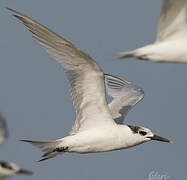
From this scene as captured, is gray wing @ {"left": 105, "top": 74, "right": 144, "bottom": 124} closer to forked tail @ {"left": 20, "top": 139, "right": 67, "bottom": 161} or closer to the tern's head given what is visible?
the tern's head

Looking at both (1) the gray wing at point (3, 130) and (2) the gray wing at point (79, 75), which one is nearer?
(2) the gray wing at point (79, 75)

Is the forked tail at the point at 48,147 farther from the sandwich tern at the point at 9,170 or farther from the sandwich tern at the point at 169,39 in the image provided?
the sandwich tern at the point at 169,39

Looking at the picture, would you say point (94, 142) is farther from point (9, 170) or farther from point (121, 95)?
point (121, 95)

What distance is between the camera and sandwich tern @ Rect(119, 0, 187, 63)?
1095 centimetres

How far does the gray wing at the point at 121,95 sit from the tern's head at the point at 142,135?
1.29 meters

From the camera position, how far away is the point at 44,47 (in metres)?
9.81

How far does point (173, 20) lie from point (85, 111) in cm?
224

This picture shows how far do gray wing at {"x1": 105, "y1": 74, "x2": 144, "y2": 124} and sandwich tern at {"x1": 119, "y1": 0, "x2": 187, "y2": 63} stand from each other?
5.25 feet

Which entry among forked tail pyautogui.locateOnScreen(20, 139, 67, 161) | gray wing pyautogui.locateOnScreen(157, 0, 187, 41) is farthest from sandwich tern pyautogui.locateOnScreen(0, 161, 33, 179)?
gray wing pyautogui.locateOnScreen(157, 0, 187, 41)

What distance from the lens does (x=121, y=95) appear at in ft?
42.5

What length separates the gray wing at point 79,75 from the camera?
968 cm

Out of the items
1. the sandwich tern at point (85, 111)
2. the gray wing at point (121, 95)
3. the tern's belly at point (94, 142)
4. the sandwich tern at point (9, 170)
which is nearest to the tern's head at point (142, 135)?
the sandwich tern at point (85, 111)

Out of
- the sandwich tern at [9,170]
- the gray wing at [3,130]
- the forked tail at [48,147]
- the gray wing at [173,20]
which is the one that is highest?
the gray wing at [173,20]

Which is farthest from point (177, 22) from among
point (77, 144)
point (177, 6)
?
point (77, 144)
